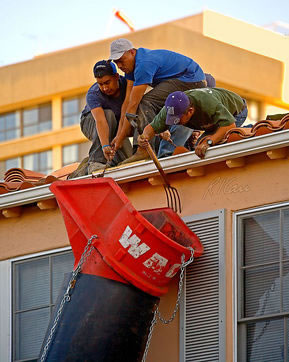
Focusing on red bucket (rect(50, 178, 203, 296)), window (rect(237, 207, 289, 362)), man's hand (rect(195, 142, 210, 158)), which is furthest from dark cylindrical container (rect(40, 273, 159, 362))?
man's hand (rect(195, 142, 210, 158))

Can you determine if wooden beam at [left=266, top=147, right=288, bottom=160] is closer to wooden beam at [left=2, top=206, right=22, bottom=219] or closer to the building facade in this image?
the building facade

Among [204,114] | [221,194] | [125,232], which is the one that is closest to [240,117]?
[204,114]

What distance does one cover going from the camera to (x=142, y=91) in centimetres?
1861

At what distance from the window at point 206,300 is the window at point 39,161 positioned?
1450 inches

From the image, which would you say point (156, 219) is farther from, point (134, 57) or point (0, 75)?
point (0, 75)

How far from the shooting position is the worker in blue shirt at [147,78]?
1861 centimetres

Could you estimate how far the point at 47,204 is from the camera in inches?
760

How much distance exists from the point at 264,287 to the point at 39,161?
38726 mm

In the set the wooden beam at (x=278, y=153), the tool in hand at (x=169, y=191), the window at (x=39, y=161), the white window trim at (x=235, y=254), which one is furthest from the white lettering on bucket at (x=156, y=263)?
the window at (x=39, y=161)

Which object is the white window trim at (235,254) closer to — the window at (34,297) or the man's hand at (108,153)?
the man's hand at (108,153)

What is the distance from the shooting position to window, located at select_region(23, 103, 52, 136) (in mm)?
55188

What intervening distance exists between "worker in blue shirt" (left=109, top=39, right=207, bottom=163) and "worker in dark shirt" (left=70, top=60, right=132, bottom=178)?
0.60 feet

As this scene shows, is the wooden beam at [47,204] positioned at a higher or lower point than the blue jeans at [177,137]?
lower

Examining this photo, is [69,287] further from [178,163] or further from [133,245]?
[178,163]
